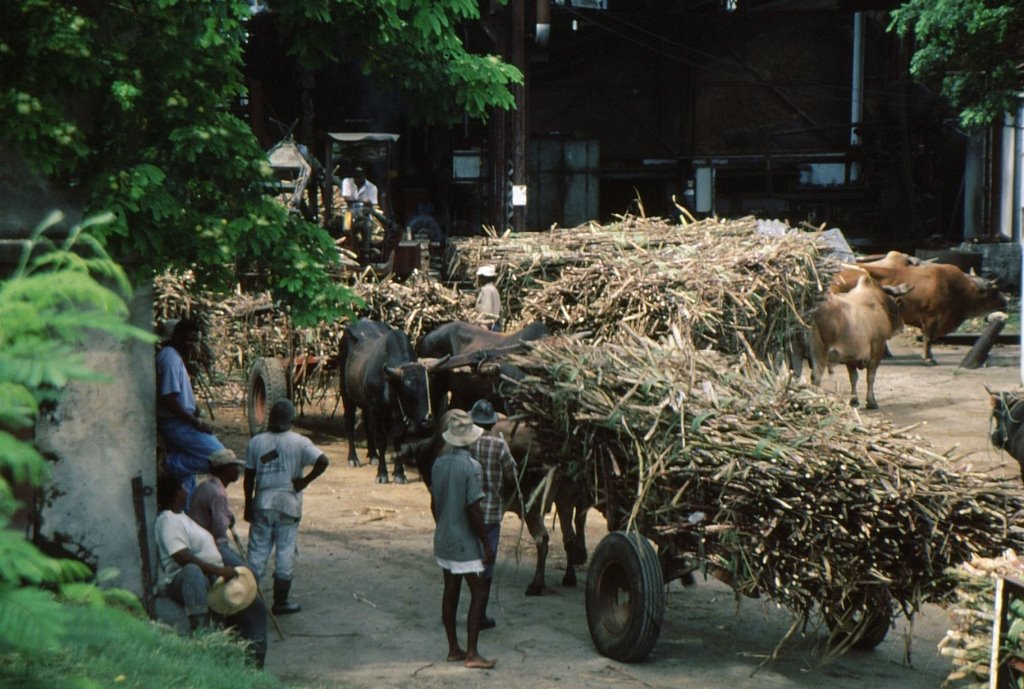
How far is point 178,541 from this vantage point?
820 cm

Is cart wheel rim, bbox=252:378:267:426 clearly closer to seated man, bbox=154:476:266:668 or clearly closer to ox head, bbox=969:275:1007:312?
seated man, bbox=154:476:266:668

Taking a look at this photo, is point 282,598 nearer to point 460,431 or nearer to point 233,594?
point 233,594

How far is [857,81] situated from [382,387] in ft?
68.3

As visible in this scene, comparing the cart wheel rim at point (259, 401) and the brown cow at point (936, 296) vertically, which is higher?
the brown cow at point (936, 296)

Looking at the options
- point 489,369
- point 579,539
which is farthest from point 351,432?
point 579,539

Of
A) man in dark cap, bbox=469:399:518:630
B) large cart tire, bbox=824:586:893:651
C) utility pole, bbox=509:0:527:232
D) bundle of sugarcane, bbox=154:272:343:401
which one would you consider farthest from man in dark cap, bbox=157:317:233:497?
utility pole, bbox=509:0:527:232

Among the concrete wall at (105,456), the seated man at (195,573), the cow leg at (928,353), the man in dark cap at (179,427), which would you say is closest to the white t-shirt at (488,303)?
the man in dark cap at (179,427)

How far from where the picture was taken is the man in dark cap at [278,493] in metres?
9.73

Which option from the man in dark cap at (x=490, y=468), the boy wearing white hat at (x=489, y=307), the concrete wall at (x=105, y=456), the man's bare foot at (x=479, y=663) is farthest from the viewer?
the boy wearing white hat at (x=489, y=307)

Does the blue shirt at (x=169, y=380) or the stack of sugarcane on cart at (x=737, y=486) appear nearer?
the stack of sugarcane on cart at (x=737, y=486)

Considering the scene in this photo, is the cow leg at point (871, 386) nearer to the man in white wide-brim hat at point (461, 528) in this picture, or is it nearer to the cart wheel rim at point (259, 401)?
the cart wheel rim at point (259, 401)

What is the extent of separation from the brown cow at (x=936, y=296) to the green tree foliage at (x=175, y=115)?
572 inches

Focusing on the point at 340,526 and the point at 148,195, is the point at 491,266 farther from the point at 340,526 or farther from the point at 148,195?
the point at 148,195

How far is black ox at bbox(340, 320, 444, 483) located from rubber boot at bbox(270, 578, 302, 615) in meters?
4.25
